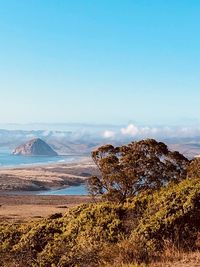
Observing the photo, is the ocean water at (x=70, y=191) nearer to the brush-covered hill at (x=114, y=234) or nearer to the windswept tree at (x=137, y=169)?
the windswept tree at (x=137, y=169)

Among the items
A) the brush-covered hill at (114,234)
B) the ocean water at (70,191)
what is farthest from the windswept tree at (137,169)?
the ocean water at (70,191)

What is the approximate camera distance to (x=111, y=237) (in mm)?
13062

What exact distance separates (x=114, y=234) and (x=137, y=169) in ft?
83.2

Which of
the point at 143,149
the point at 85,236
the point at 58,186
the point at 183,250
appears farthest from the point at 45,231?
the point at 58,186

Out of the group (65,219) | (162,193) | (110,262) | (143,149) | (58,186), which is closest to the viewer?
(110,262)

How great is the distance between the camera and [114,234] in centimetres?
1318

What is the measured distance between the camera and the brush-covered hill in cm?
1134

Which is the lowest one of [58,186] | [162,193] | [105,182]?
[58,186]

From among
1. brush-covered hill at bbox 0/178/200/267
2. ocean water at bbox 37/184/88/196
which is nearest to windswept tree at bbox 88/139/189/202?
brush-covered hill at bbox 0/178/200/267

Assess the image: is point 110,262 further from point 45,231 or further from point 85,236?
point 45,231

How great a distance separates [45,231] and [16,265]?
2.88 metres

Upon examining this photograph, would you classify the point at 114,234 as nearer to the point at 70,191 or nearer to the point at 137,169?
the point at 137,169

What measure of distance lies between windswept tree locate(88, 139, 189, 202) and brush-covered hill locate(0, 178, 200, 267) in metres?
22.9

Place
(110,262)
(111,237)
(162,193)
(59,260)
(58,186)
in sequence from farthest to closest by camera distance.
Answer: (58,186) < (162,193) < (111,237) < (59,260) < (110,262)
